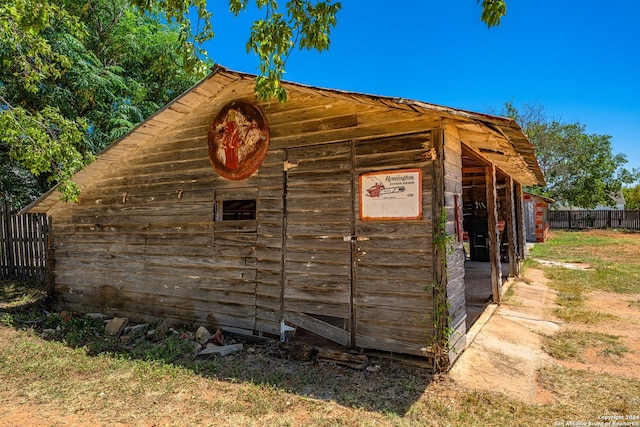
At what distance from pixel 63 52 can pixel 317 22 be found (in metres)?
9.80

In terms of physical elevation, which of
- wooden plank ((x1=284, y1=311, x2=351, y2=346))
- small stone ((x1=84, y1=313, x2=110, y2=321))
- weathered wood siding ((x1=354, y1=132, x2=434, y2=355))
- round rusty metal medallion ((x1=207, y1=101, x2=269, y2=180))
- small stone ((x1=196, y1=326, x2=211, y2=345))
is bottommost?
small stone ((x1=84, y1=313, x2=110, y2=321))

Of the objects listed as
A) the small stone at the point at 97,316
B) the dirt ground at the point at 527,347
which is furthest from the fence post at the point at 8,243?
the dirt ground at the point at 527,347

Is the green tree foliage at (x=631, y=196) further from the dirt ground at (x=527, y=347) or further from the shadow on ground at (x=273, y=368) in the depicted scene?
the shadow on ground at (x=273, y=368)

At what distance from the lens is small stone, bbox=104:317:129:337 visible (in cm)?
658

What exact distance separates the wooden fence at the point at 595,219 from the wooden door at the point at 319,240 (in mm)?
36426

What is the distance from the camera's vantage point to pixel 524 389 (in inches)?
167

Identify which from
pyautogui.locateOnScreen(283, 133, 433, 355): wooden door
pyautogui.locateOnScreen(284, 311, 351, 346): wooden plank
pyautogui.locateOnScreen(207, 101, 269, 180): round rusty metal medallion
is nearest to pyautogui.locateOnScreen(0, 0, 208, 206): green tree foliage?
pyautogui.locateOnScreen(207, 101, 269, 180): round rusty metal medallion

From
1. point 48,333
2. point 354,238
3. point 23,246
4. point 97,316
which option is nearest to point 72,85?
point 23,246

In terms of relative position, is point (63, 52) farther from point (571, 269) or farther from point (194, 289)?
point (571, 269)

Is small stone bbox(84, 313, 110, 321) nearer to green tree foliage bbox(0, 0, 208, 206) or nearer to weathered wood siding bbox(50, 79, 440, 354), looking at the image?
weathered wood siding bbox(50, 79, 440, 354)

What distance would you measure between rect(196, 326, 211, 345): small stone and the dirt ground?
359cm

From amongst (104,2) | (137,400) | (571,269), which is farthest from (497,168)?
(104,2)

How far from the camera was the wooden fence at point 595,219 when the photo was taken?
3209 cm

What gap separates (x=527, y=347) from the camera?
5.52m
